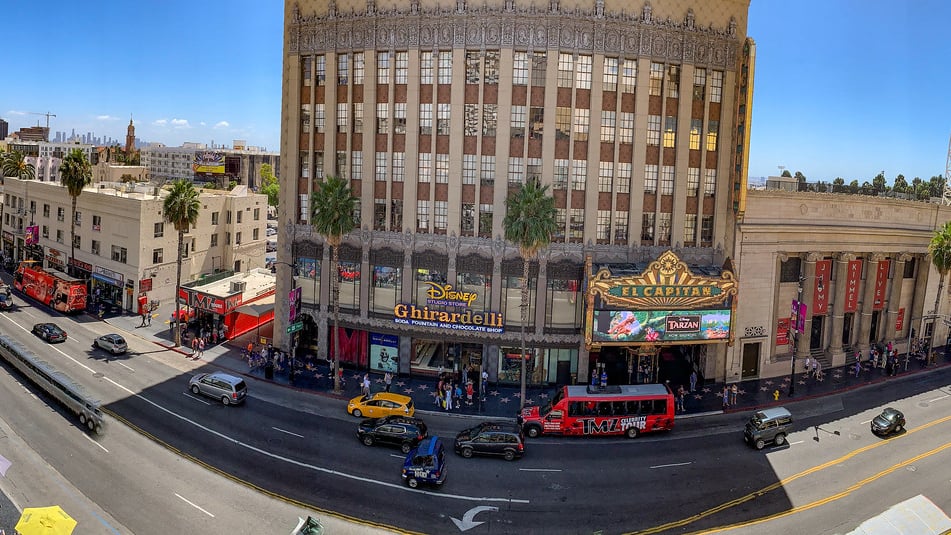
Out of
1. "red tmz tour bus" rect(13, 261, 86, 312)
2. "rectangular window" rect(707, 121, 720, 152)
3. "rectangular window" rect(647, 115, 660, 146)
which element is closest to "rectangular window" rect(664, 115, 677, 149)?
"rectangular window" rect(647, 115, 660, 146)

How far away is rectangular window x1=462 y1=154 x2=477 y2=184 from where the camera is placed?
169ft

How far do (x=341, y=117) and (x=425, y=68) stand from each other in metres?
8.97

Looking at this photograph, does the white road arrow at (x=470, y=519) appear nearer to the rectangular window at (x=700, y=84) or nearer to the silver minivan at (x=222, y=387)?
the silver minivan at (x=222, y=387)

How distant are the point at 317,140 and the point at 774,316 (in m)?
44.5

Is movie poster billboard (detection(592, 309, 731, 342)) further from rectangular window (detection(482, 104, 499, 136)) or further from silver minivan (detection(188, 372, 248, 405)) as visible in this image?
silver minivan (detection(188, 372, 248, 405))

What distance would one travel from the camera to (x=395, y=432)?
3881cm

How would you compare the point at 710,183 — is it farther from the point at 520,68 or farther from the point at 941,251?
the point at 941,251

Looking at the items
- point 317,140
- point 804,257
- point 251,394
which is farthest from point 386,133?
point 804,257

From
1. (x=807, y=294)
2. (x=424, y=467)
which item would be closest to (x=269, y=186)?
(x=807, y=294)

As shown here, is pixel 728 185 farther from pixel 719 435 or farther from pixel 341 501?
pixel 341 501

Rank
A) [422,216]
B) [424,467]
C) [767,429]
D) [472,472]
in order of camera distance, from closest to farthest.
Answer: [424,467], [472,472], [767,429], [422,216]

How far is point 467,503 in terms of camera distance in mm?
32844

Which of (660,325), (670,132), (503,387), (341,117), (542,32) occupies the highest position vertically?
(542,32)

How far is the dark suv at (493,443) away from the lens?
3797 cm
